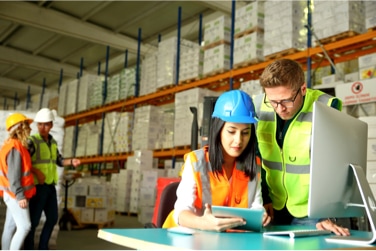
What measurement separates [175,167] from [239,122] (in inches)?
288

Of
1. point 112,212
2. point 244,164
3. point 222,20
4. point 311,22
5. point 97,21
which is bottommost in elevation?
point 112,212

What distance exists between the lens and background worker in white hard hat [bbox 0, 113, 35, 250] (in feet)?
14.3

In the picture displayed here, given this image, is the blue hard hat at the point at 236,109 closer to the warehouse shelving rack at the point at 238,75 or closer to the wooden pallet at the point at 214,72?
the warehouse shelving rack at the point at 238,75

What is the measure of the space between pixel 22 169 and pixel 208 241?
3.62m

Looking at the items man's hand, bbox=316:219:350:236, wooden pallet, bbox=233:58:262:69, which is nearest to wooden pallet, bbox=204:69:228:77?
wooden pallet, bbox=233:58:262:69

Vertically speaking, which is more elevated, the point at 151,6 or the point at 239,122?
the point at 151,6

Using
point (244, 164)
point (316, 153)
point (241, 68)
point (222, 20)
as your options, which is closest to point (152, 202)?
point (241, 68)

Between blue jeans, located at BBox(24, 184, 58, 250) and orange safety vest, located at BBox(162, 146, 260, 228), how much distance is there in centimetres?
319

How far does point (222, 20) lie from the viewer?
8.14 meters

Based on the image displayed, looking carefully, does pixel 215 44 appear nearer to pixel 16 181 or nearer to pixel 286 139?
pixel 16 181

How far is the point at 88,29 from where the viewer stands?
12.5 m

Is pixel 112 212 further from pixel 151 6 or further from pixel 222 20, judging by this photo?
pixel 151 6

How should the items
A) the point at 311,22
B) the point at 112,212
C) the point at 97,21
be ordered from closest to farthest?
the point at 311,22
the point at 112,212
the point at 97,21

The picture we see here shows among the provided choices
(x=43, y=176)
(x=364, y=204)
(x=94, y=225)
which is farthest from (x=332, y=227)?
(x=94, y=225)
